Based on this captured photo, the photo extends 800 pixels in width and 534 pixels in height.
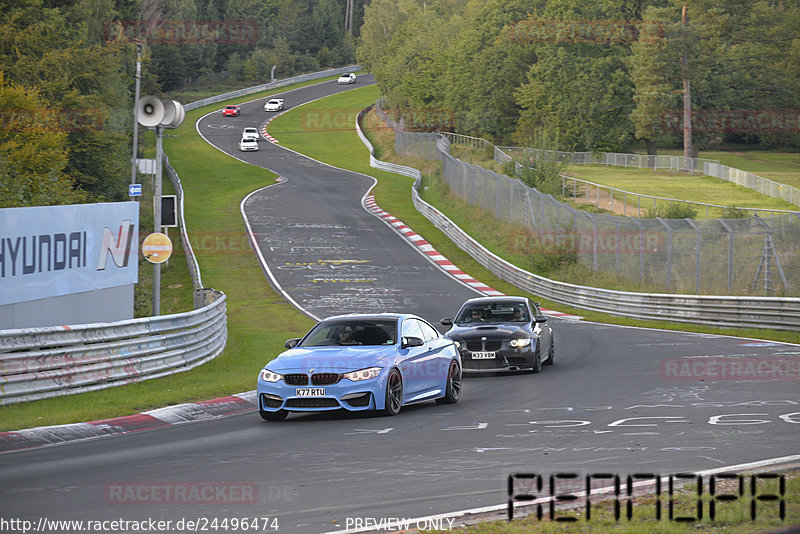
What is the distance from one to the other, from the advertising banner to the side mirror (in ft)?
21.0

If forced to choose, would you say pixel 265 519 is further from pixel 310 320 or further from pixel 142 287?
pixel 142 287

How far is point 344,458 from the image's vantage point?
9797mm

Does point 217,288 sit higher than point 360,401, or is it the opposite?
point 217,288

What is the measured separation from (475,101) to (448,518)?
94.4m

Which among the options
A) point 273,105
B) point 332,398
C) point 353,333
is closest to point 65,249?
point 353,333

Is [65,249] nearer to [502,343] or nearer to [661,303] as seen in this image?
[502,343]

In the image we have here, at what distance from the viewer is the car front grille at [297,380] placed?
12781mm

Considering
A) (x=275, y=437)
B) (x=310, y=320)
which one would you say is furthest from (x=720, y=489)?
(x=310, y=320)

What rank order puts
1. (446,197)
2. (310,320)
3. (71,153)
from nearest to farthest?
(310,320), (71,153), (446,197)

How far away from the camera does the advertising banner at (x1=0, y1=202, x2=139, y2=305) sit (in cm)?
1578

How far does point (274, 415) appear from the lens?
1305 centimetres

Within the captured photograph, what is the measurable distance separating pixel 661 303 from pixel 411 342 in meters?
17.9

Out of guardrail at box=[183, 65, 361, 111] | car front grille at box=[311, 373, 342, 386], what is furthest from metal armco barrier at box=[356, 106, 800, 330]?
guardrail at box=[183, 65, 361, 111]

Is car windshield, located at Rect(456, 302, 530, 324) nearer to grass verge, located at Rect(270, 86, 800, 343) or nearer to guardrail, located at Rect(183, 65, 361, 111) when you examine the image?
grass verge, located at Rect(270, 86, 800, 343)
